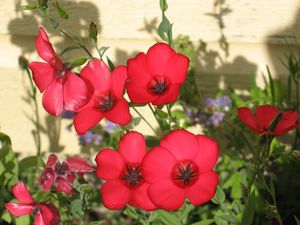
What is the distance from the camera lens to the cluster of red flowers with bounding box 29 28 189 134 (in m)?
0.96

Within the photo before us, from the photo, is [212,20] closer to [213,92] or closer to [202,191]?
[213,92]

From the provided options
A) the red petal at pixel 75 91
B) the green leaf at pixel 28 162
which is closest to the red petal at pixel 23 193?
the red petal at pixel 75 91

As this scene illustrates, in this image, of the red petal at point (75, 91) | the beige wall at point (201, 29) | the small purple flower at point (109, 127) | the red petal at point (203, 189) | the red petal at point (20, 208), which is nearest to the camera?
the red petal at point (203, 189)

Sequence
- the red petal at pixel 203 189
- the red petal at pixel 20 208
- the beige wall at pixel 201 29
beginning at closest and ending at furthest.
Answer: the red petal at pixel 203 189
the red petal at pixel 20 208
the beige wall at pixel 201 29

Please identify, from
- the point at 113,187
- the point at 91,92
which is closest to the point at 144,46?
the point at 91,92

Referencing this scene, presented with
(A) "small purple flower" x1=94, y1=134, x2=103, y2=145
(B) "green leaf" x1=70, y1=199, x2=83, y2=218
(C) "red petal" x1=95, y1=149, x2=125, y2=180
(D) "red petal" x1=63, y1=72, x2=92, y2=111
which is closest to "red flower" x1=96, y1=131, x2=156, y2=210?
(C) "red petal" x1=95, y1=149, x2=125, y2=180

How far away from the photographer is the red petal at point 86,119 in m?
0.97

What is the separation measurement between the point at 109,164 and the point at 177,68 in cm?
20

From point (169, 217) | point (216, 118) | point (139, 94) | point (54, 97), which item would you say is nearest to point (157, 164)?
point (139, 94)

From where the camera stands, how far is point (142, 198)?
0.93 m

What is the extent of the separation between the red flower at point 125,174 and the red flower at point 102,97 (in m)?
0.05

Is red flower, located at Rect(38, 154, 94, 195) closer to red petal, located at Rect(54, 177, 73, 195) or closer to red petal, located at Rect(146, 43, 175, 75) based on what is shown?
red petal, located at Rect(54, 177, 73, 195)

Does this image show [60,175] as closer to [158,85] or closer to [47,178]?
[47,178]

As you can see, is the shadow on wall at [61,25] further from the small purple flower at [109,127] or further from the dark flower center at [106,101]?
the dark flower center at [106,101]
